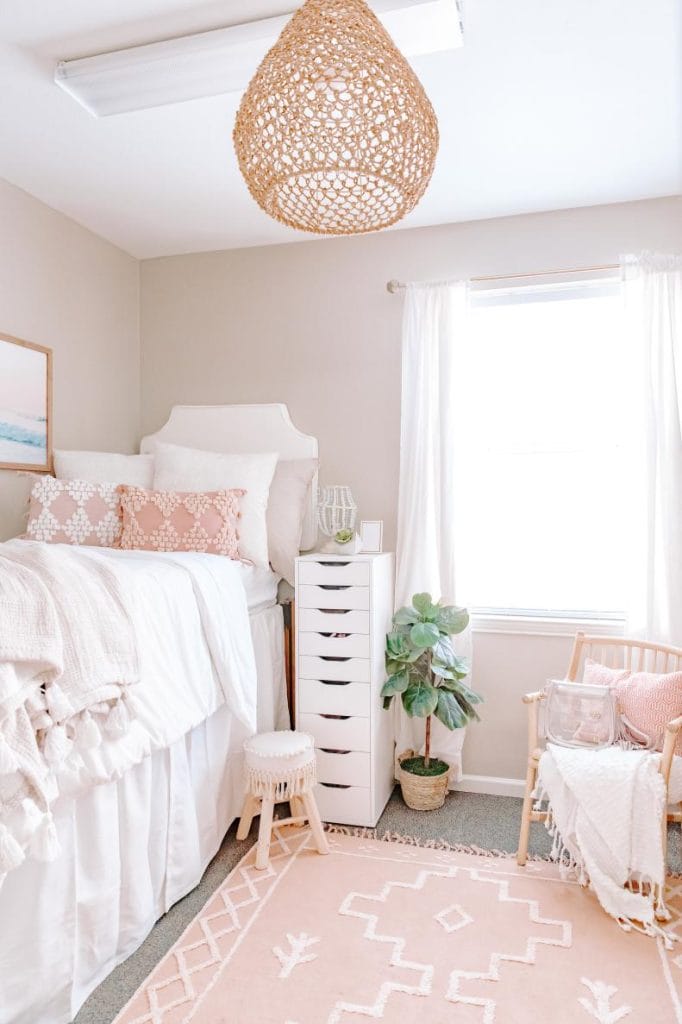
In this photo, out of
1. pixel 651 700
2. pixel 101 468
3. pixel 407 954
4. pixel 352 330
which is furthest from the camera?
pixel 352 330

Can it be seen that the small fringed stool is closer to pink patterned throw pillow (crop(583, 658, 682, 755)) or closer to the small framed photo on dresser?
the small framed photo on dresser

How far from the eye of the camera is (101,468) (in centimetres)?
306

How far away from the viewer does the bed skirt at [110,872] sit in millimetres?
1608

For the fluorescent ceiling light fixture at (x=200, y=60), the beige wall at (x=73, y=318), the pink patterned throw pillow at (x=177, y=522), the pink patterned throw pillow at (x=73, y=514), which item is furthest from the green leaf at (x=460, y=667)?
the fluorescent ceiling light fixture at (x=200, y=60)

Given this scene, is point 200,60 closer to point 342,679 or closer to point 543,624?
point 342,679

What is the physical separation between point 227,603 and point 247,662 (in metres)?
0.23

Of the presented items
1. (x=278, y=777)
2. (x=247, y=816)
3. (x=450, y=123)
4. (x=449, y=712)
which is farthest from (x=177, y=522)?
(x=450, y=123)

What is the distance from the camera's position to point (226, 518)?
2795mm

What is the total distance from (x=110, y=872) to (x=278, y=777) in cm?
72

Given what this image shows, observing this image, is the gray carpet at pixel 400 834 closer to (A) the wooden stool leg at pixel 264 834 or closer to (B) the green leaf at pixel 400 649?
(A) the wooden stool leg at pixel 264 834

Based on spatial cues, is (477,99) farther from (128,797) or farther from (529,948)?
(529,948)

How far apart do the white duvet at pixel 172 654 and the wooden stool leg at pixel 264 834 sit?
0.88 ft

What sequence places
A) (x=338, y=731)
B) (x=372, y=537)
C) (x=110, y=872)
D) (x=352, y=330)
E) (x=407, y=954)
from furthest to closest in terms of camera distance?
(x=352, y=330) → (x=372, y=537) → (x=338, y=731) → (x=407, y=954) → (x=110, y=872)

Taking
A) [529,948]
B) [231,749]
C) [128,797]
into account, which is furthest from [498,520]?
[128,797]
